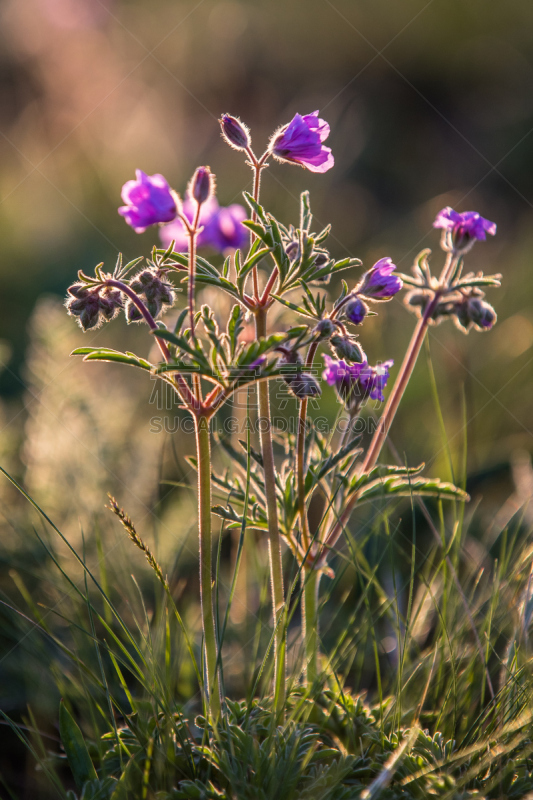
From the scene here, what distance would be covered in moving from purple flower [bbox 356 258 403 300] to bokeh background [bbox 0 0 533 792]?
35 centimetres

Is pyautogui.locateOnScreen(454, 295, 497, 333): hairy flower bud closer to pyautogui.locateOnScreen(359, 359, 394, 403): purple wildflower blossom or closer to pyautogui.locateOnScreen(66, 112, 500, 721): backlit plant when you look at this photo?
pyautogui.locateOnScreen(66, 112, 500, 721): backlit plant

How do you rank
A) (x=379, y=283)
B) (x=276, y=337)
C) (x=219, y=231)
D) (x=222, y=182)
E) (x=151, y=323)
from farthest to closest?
(x=222, y=182)
(x=219, y=231)
(x=379, y=283)
(x=151, y=323)
(x=276, y=337)

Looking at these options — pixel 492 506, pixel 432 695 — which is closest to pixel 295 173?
pixel 492 506

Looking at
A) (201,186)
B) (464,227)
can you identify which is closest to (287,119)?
(464,227)

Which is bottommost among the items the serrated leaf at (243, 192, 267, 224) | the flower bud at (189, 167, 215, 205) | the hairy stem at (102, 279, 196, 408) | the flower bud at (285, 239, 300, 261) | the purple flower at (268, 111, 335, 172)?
the hairy stem at (102, 279, 196, 408)

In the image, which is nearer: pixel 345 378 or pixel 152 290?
pixel 152 290

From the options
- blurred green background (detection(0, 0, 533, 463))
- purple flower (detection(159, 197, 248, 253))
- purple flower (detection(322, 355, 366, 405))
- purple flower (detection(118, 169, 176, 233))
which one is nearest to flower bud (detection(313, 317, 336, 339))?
purple flower (detection(322, 355, 366, 405))

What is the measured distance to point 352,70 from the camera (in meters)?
6.70

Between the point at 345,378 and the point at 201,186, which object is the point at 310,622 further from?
the point at 201,186

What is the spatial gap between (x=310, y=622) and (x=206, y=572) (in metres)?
0.32

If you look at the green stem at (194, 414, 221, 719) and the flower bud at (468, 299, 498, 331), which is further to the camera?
the flower bud at (468, 299, 498, 331)

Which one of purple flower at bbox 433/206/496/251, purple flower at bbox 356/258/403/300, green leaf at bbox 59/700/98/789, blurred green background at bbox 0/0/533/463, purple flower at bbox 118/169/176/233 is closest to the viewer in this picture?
purple flower at bbox 118/169/176/233

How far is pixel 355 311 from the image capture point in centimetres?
134

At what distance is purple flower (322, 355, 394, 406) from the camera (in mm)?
Result: 1402
